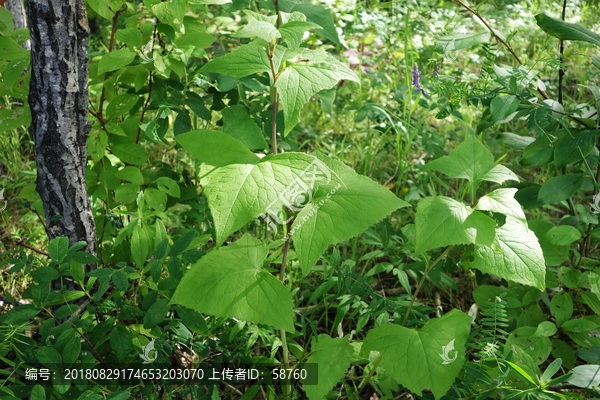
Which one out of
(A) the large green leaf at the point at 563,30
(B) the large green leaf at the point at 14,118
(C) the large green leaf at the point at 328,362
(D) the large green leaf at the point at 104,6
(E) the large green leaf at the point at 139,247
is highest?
(A) the large green leaf at the point at 563,30

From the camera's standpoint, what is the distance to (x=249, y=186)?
0.82m

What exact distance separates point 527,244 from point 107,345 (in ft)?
4.39

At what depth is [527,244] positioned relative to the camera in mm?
1042

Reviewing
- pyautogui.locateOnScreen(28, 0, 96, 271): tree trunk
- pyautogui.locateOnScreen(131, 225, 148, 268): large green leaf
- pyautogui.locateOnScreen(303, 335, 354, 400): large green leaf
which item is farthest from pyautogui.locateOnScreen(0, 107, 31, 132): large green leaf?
pyautogui.locateOnScreen(303, 335, 354, 400): large green leaf

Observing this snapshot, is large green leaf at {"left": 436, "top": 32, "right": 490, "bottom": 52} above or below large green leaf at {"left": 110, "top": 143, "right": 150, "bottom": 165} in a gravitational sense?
above

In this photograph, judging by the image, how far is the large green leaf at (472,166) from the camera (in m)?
1.15

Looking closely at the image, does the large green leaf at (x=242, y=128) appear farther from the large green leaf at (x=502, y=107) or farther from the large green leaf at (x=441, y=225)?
the large green leaf at (x=502, y=107)

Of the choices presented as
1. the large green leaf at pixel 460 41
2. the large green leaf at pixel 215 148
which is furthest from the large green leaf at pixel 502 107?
the large green leaf at pixel 215 148

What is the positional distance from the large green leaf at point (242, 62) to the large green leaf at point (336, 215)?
34 cm

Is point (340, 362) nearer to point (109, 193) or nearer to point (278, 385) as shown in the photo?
point (278, 385)

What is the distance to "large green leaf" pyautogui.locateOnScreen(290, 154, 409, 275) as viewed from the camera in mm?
880

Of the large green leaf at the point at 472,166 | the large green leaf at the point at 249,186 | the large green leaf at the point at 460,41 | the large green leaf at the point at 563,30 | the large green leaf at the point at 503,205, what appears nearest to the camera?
the large green leaf at the point at 249,186

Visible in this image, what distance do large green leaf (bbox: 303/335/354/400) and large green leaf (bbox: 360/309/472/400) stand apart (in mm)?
64

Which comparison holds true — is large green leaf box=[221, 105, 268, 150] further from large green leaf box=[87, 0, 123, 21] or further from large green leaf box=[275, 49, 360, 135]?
large green leaf box=[87, 0, 123, 21]
